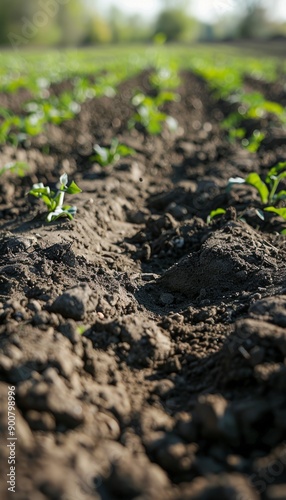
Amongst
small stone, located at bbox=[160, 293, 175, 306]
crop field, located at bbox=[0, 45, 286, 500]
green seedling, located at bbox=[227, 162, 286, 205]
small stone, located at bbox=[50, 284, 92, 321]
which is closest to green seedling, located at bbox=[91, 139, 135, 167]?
crop field, located at bbox=[0, 45, 286, 500]

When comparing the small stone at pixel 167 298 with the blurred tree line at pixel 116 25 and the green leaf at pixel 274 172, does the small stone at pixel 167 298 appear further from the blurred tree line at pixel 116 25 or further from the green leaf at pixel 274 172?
the blurred tree line at pixel 116 25

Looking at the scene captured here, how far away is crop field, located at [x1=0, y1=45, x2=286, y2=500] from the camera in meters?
1.56

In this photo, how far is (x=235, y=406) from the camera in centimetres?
174

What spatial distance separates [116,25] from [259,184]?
52.7 meters

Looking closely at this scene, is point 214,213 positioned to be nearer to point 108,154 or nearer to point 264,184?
point 264,184

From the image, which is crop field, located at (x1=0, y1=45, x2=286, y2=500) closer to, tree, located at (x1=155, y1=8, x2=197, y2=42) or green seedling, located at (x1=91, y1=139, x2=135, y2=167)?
green seedling, located at (x1=91, y1=139, x2=135, y2=167)

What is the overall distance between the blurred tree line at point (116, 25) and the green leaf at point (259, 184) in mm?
33904

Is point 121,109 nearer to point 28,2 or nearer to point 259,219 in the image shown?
point 259,219

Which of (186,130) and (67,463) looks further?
(186,130)

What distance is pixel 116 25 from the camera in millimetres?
51375

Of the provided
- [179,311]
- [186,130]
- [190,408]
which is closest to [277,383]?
[190,408]

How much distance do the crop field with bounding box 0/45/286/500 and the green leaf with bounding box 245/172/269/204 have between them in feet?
0.05

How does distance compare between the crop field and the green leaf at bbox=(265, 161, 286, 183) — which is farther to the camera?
the green leaf at bbox=(265, 161, 286, 183)

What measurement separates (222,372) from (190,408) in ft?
0.66
